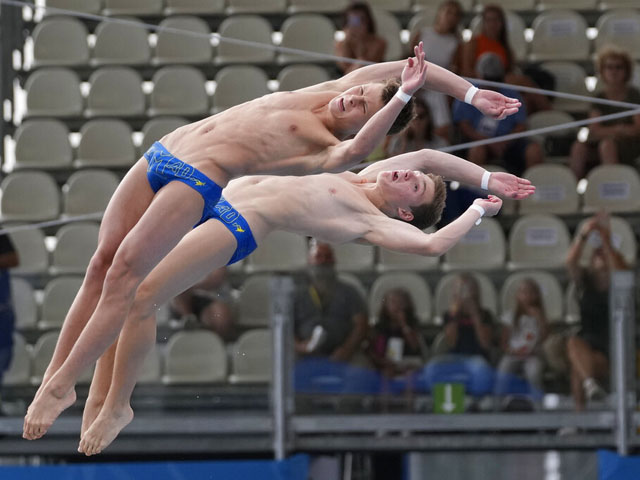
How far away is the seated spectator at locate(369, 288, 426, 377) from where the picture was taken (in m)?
6.72

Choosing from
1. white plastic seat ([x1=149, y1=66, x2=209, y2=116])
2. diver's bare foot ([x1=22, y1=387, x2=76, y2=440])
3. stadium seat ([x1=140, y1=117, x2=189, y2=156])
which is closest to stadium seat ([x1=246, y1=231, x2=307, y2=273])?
stadium seat ([x1=140, y1=117, x2=189, y2=156])

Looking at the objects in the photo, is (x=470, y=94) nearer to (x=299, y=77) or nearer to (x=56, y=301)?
(x=56, y=301)

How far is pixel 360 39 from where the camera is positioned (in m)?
7.88

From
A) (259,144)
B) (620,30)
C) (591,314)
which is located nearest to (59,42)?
(620,30)

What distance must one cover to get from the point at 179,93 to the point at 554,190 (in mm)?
2129

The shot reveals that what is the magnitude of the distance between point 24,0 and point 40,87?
0.75 metres

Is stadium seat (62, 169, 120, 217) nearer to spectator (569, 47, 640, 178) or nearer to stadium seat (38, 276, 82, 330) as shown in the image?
stadium seat (38, 276, 82, 330)

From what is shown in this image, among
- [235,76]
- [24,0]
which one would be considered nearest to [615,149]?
[235,76]

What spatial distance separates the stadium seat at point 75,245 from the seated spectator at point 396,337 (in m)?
1.64

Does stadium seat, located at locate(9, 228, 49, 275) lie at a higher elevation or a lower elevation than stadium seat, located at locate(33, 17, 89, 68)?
lower

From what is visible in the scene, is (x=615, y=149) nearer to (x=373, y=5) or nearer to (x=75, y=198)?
(x=373, y=5)

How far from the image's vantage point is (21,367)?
702 centimetres

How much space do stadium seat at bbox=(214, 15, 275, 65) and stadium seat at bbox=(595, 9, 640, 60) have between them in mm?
1833

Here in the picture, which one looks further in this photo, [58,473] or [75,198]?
[75,198]
